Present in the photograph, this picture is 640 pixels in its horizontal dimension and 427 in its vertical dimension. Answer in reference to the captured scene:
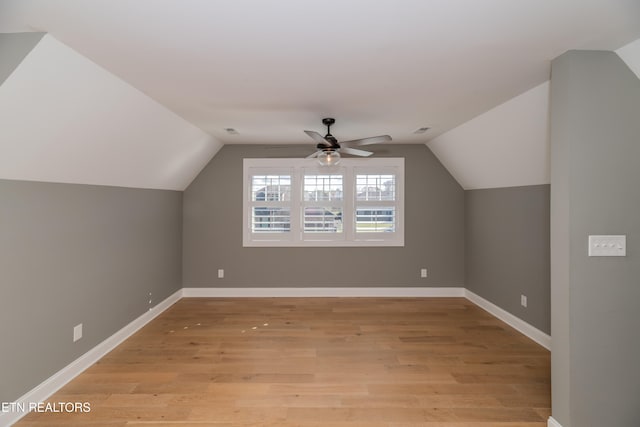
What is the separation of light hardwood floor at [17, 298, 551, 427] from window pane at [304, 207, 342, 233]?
1.44 m

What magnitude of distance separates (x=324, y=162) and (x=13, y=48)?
250 cm

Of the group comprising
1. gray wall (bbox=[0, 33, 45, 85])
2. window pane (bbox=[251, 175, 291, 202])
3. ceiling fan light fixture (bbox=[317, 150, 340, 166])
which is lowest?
window pane (bbox=[251, 175, 291, 202])

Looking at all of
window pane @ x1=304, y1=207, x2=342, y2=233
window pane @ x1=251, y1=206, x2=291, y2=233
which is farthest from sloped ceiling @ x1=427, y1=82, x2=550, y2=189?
window pane @ x1=251, y1=206, x2=291, y2=233

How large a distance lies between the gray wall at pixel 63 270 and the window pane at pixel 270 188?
158cm

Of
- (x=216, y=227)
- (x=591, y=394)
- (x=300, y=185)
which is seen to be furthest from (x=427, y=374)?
(x=216, y=227)

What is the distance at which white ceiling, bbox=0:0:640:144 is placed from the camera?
161 centimetres

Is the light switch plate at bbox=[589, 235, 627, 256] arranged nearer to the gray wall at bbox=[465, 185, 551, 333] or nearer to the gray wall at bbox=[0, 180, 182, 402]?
the gray wall at bbox=[465, 185, 551, 333]

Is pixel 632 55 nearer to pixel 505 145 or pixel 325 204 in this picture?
pixel 505 145

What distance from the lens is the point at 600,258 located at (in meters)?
2.04

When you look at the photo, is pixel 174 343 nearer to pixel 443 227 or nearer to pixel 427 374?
pixel 427 374

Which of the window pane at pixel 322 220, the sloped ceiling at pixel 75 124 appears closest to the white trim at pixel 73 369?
the sloped ceiling at pixel 75 124

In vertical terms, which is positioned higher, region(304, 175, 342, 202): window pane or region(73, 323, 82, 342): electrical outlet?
region(304, 175, 342, 202): window pane

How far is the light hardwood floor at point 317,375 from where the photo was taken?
7.68 feet

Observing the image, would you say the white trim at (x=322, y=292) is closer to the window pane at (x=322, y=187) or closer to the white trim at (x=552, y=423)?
the window pane at (x=322, y=187)
